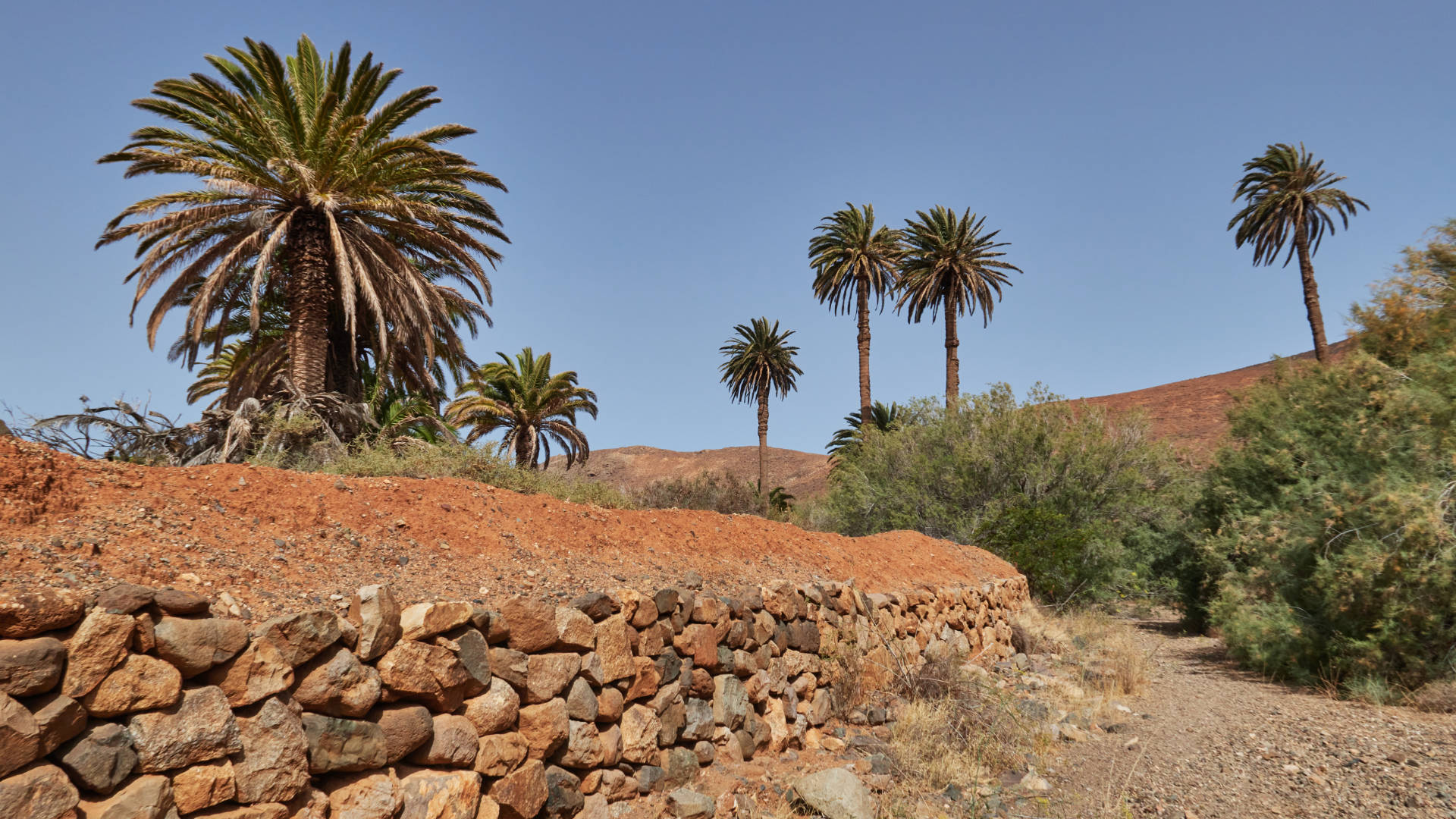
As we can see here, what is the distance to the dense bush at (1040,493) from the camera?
17391mm

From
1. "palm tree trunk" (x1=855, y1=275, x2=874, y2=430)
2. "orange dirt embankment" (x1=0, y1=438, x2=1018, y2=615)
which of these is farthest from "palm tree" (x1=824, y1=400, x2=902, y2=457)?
"orange dirt embankment" (x1=0, y1=438, x2=1018, y2=615)

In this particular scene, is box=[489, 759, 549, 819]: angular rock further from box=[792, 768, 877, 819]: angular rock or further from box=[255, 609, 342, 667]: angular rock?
box=[792, 768, 877, 819]: angular rock

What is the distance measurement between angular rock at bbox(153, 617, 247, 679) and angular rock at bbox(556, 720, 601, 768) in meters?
2.17

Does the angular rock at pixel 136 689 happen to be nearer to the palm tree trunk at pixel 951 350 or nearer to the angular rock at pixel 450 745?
the angular rock at pixel 450 745

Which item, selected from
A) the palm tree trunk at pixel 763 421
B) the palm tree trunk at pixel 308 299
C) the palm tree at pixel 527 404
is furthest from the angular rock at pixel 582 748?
the palm tree trunk at pixel 763 421

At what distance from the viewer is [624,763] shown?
5.17m

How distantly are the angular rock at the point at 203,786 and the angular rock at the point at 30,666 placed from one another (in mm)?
605

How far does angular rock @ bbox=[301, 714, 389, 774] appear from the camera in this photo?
3.38 m

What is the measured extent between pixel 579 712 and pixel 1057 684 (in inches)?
310

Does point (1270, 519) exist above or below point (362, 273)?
below

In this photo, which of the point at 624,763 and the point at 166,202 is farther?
the point at 166,202

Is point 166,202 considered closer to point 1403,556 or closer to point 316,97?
point 316,97

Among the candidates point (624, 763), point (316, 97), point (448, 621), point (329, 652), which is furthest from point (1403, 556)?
point (316, 97)

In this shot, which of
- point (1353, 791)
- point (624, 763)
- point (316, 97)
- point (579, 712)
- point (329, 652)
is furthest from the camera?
point (316, 97)
